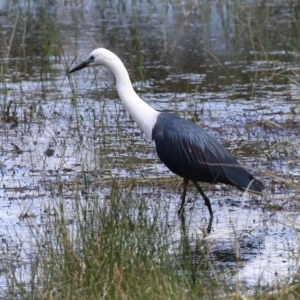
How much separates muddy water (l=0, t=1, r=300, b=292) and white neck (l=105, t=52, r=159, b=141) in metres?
0.34

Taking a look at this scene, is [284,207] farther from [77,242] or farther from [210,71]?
[210,71]

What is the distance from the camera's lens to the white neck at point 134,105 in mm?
6316

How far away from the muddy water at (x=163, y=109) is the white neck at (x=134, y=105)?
0.34m

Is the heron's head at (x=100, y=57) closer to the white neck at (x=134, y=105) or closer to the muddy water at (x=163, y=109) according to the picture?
the white neck at (x=134, y=105)

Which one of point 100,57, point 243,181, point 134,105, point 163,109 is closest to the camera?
point 243,181

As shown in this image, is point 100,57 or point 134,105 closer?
point 134,105

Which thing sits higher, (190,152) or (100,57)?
(100,57)

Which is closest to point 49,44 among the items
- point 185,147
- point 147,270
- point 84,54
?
point 84,54

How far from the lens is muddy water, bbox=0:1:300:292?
5.58m

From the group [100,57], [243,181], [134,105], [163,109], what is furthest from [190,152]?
[163,109]

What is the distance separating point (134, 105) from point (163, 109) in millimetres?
2197

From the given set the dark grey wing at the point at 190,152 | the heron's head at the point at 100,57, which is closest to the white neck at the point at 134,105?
the heron's head at the point at 100,57

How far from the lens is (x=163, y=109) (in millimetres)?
8578

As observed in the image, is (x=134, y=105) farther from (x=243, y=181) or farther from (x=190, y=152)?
(x=243, y=181)
